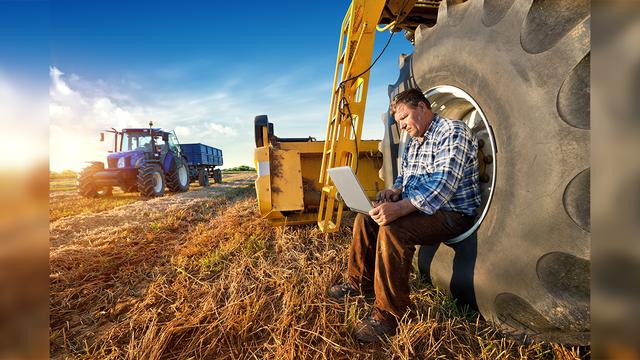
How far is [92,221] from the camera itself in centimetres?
561

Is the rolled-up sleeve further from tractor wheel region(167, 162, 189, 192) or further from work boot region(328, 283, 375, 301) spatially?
tractor wheel region(167, 162, 189, 192)

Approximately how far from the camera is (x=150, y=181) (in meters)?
8.83

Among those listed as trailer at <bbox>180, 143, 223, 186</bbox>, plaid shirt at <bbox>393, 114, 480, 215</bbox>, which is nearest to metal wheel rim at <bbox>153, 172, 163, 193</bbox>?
trailer at <bbox>180, 143, 223, 186</bbox>

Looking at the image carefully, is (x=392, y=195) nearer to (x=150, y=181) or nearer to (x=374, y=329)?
(x=374, y=329)

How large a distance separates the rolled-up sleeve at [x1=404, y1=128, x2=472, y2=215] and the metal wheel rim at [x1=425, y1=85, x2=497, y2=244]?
0.15 meters

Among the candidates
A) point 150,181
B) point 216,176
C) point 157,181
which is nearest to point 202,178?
point 216,176

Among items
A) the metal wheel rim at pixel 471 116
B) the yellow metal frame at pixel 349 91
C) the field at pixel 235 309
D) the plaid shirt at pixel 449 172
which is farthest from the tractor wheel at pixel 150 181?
the plaid shirt at pixel 449 172

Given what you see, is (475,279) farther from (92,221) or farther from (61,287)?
(92,221)

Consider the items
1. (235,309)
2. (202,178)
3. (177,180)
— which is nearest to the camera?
(235,309)

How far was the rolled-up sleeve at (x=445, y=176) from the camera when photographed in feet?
5.67

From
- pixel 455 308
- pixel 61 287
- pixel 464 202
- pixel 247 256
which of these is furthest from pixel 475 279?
pixel 61 287

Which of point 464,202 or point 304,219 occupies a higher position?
point 464,202

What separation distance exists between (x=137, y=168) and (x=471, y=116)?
9432 millimetres
